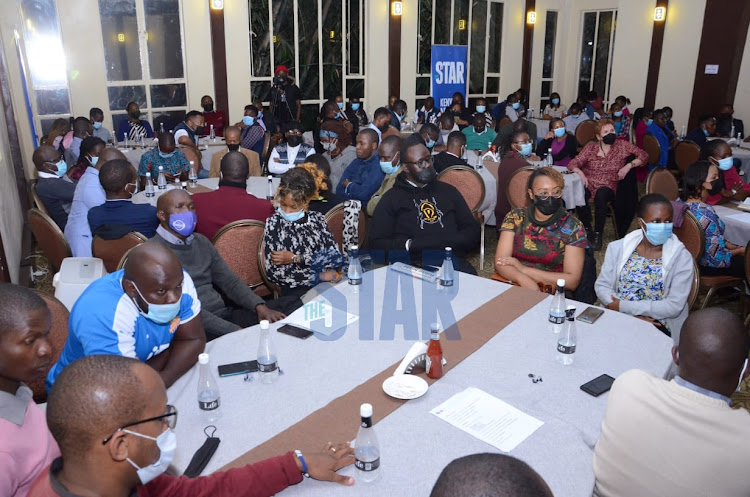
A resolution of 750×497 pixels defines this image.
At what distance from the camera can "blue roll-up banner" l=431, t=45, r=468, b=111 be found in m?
13.3

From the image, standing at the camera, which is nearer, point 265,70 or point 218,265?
point 218,265

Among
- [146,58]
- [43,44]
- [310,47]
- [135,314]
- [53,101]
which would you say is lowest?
[135,314]

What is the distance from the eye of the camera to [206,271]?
3236 mm

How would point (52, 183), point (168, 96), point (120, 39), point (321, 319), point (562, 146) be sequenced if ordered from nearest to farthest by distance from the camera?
point (321, 319) < point (52, 183) < point (562, 146) < point (120, 39) < point (168, 96)

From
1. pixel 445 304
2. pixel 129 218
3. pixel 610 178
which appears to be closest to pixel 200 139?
pixel 129 218

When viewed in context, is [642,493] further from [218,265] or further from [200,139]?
[200,139]

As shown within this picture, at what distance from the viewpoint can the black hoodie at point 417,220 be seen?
13.5ft

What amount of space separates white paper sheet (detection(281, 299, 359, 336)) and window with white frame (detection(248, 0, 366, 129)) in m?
9.34

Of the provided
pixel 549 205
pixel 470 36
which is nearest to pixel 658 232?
Result: pixel 549 205

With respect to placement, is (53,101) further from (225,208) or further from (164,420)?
(164,420)

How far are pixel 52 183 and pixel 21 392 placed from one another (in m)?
4.09

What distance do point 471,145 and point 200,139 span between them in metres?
4.03

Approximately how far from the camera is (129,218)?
158 inches

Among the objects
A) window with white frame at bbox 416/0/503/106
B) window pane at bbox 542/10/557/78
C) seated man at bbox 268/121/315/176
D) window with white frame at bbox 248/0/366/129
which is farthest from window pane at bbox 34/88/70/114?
window pane at bbox 542/10/557/78
